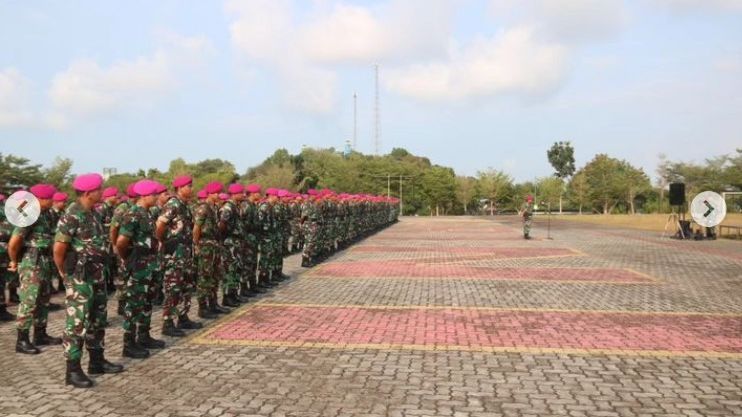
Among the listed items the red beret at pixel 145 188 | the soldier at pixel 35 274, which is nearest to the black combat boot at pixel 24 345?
the soldier at pixel 35 274

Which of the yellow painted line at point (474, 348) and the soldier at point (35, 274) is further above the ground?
the soldier at point (35, 274)

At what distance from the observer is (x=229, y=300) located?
9.03 meters

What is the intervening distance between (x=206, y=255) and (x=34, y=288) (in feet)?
7.46

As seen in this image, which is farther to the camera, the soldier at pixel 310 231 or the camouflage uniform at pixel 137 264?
the soldier at pixel 310 231

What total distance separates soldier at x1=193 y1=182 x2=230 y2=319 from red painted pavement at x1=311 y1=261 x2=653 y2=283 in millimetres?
4804

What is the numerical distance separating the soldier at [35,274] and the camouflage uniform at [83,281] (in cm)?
140

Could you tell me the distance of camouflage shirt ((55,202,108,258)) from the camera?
5312 mm

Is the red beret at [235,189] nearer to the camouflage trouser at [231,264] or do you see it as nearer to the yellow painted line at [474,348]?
the camouflage trouser at [231,264]

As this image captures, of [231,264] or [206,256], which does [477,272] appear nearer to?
[231,264]

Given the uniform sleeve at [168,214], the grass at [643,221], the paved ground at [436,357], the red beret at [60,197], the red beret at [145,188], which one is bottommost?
the paved ground at [436,357]

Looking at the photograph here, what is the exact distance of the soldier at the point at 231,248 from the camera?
887cm

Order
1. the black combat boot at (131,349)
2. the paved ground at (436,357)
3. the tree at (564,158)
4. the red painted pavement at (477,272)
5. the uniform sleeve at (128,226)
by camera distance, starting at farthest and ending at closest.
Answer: the tree at (564,158) → the red painted pavement at (477,272) → the black combat boot at (131,349) → the uniform sleeve at (128,226) → the paved ground at (436,357)

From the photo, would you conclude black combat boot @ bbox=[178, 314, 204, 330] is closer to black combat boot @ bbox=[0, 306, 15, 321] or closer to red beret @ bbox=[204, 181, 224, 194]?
red beret @ bbox=[204, 181, 224, 194]

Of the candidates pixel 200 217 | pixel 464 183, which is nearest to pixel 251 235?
pixel 200 217
